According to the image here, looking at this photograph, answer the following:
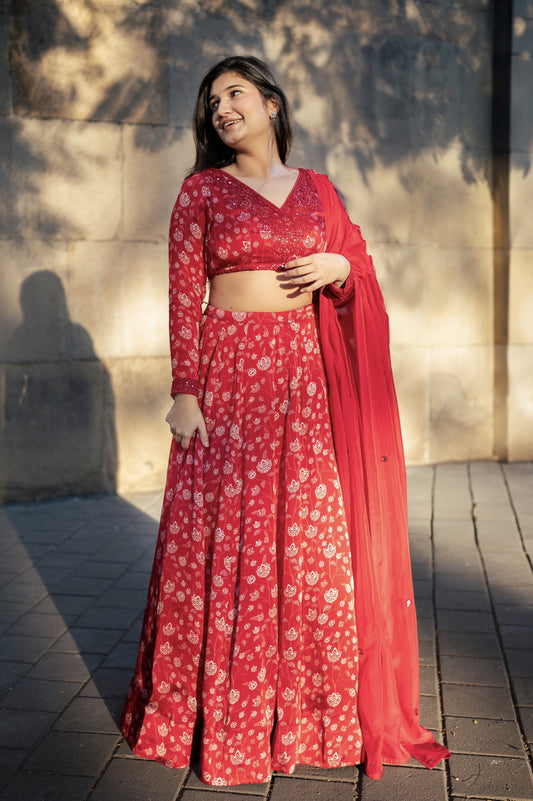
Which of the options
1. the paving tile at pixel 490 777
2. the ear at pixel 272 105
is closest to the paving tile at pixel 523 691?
the paving tile at pixel 490 777

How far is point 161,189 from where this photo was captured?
20.7ft

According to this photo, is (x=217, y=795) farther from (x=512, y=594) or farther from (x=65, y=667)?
(x=512, y=594)

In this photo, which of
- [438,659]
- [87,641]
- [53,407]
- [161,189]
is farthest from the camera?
[161,189]

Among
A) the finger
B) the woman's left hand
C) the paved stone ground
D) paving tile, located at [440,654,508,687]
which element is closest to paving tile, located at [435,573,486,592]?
the paved stone ground

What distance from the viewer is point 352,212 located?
6.89 meters

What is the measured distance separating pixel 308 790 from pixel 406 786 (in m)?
0.30

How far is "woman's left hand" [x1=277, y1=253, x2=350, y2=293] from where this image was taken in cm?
263

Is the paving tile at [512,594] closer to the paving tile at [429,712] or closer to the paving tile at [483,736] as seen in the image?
the paving tile at [429,712]

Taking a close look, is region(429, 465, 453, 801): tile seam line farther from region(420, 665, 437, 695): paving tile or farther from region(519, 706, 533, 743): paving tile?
region(519, 706, 533, 743): paving tile

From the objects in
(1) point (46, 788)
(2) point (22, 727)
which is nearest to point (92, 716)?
(2) point (22, 727)

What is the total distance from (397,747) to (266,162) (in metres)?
1.94

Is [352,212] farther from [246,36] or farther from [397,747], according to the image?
[397,747]

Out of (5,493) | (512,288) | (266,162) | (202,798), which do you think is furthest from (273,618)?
(512,288)

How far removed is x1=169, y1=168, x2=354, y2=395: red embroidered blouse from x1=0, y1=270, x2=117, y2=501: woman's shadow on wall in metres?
3.57
